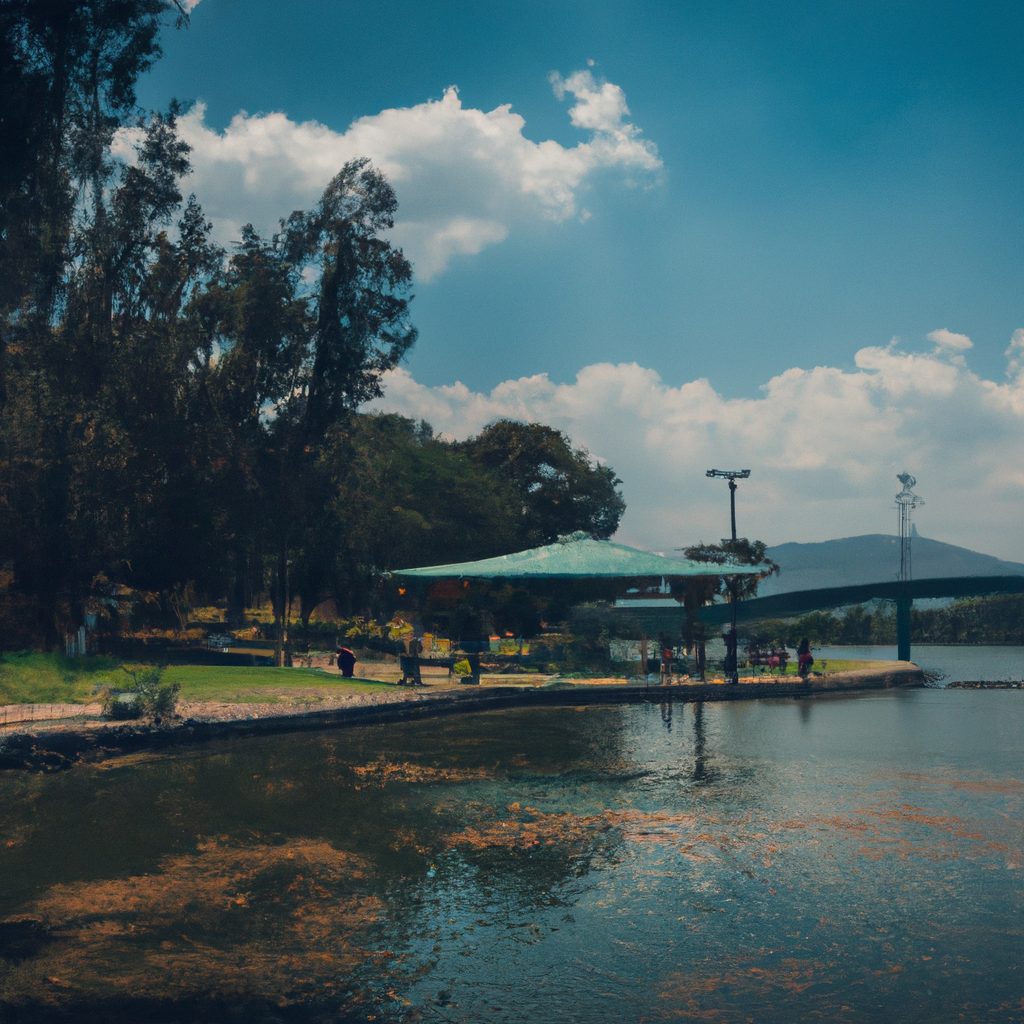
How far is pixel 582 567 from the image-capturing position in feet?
90.1

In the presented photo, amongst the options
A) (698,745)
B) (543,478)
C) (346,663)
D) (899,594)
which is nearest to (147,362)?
(346,663)

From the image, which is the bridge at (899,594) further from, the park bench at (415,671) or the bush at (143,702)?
the bush at (143,702)

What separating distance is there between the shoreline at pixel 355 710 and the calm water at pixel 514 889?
36.3 inches

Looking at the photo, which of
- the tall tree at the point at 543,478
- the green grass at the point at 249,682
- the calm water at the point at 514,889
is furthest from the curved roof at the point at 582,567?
the tall tree at the point at 543,478

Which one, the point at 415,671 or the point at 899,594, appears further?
the point at 899,594

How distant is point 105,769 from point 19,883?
5.40 metres

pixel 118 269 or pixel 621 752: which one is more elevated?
pixel 118 269

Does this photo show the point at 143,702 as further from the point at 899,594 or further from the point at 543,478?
the point at 543,478

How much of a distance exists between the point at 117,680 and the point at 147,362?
10447mm

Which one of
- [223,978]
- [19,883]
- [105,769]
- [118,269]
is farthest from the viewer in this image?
[118,269]

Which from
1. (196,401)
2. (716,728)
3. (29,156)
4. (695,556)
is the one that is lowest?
(716,728)

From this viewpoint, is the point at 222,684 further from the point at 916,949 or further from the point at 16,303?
the point at 916,949

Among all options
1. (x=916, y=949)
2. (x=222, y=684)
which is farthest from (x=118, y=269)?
(x=916, y=949)

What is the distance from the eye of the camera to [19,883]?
7223 mm
